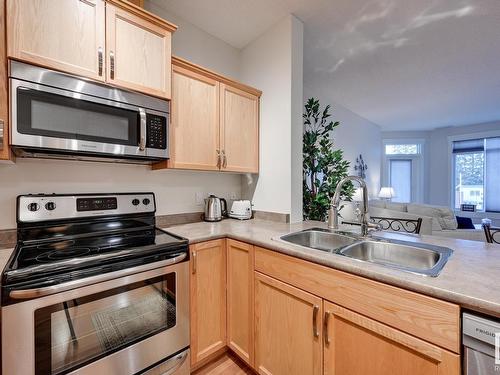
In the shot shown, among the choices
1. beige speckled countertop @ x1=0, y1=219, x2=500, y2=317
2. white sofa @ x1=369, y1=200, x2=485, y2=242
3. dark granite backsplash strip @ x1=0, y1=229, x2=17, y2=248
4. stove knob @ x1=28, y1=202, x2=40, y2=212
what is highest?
stove knob @ x1=28, y1=202, x2=40, y2=212

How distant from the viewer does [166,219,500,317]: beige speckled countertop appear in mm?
717

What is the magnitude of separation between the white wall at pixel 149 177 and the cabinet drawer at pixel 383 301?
1.09 m

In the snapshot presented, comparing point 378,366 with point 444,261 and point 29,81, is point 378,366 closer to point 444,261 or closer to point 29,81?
point 444,261

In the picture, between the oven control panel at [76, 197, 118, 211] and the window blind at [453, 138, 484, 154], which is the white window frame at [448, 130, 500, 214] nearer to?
the window blind at [453, 138, 484, 154]

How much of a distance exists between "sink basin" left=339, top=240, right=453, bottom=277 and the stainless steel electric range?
3.18ft

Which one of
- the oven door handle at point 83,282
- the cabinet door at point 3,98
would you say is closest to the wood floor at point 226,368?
the oven door handle at point 83,282

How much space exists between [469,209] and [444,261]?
6.11 metres

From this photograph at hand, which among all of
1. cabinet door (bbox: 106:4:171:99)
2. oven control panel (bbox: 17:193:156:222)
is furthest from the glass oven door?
cabinet door (bbox: 106:4:171:99)

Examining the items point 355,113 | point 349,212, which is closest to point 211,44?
point 349,212

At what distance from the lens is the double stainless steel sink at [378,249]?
3.78ft

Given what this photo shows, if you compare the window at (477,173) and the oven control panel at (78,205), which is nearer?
the oven control panel at (78,205)

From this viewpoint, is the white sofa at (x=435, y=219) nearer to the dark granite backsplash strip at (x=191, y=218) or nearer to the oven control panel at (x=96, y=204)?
the dark granite backsplash strip at (x=191, y=218)

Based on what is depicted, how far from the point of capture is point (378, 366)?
0.92 metres

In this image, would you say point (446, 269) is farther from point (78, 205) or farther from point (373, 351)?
point (78, 205)
